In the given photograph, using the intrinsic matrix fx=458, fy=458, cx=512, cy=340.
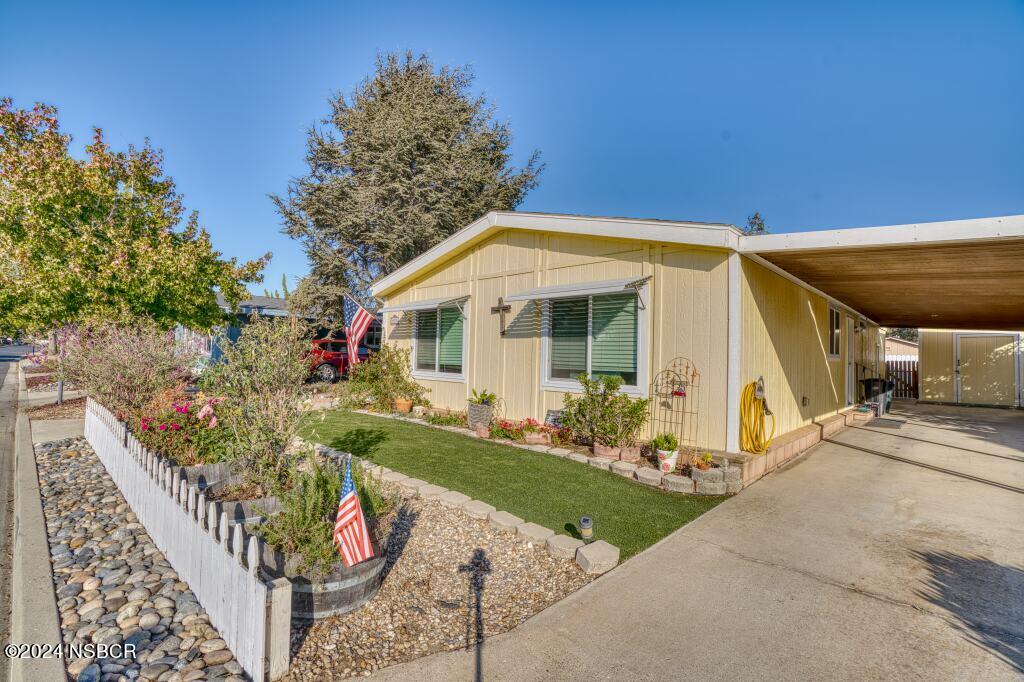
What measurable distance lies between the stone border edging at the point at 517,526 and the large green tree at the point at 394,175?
Result: 1326 centimetres

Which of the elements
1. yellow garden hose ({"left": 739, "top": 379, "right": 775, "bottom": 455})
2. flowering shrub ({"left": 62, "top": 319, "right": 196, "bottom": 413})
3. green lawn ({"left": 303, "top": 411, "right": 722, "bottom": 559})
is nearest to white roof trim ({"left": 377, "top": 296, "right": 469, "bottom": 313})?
green lawn ({"left": 303, "top": 411, "right": 722, "bottom": 559})

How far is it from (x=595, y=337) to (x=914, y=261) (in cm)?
390

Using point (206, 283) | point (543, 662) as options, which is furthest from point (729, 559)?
point (206, 283)

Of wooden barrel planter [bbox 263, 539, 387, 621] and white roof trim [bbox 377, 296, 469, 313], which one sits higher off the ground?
white roof trim [bbox 377, 296, 469, 313]

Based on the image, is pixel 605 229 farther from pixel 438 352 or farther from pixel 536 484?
pixel 438 352

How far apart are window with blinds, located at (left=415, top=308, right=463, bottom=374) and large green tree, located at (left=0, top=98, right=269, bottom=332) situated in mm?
4688

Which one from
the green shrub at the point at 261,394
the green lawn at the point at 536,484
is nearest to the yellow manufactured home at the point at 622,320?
the green lawn at the point at 536,484

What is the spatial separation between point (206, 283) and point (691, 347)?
10016mm

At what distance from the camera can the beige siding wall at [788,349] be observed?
228 inches

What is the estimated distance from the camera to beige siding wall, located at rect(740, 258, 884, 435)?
578cm

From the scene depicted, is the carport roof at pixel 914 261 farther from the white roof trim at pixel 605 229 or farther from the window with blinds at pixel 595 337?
the window with blinds at pixel 595 337

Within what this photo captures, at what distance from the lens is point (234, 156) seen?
44.6 ft

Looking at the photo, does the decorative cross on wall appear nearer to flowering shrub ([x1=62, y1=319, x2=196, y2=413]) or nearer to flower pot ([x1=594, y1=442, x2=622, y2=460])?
flower pot ([x1=594, y1=442, x2=622, y2=460])

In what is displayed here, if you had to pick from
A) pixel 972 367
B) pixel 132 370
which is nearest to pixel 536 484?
pixel 132 370
